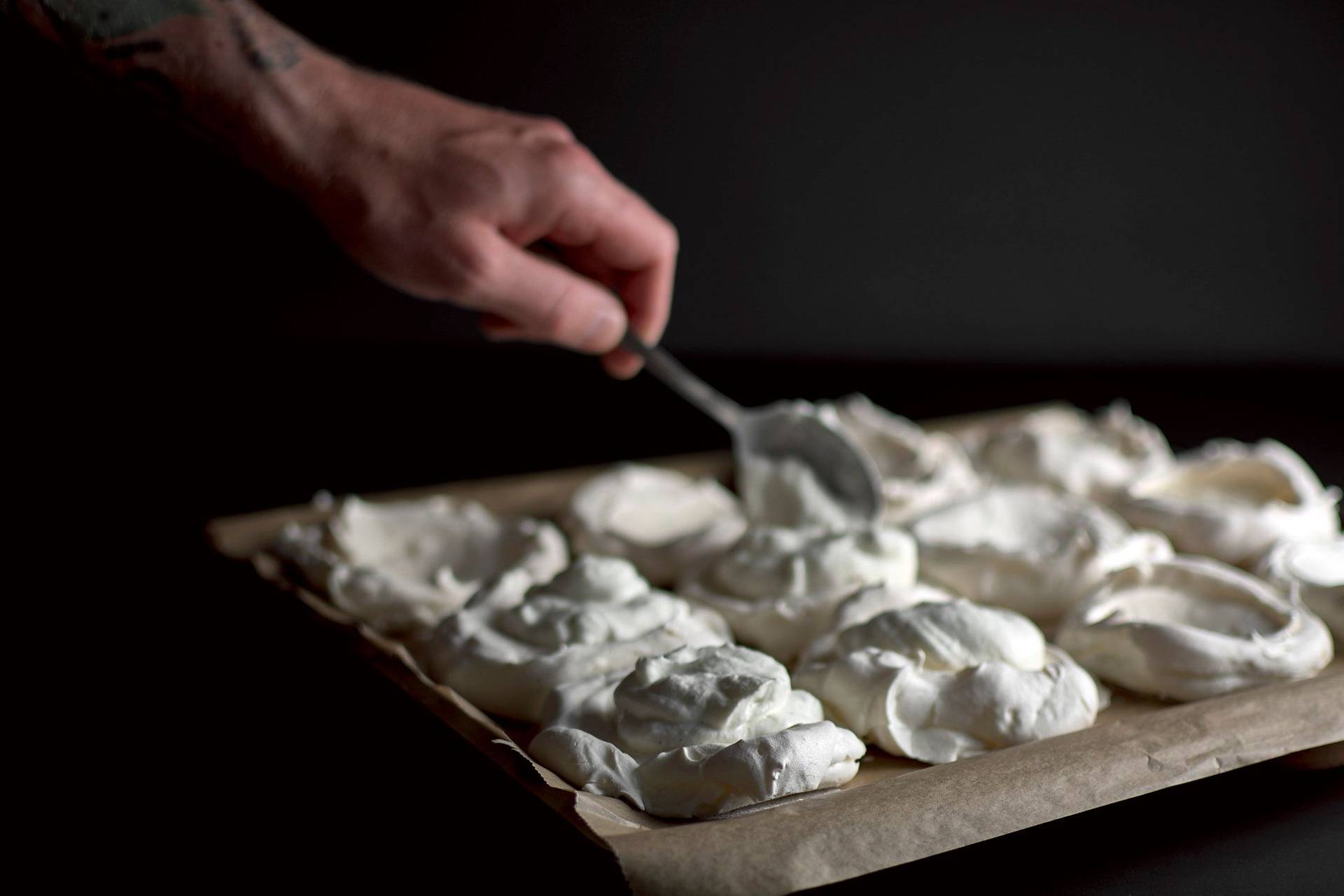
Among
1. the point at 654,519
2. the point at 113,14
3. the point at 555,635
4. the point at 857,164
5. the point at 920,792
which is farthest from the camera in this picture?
the point at 857,164

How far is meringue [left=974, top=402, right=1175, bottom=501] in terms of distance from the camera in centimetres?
179

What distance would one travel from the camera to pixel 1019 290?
289 centimetres

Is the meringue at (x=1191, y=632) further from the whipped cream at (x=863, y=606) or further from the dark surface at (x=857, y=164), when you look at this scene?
the dark surface at (x=857, y=164)

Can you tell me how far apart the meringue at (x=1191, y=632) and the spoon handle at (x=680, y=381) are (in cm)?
50

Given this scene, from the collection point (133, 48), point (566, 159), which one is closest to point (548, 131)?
point (566, 159)

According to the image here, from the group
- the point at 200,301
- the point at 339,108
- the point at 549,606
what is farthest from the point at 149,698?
the point at 200,301

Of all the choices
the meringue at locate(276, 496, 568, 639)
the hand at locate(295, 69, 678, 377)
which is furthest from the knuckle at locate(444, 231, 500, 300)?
the meringue at locate(276, 496, 568, 639)

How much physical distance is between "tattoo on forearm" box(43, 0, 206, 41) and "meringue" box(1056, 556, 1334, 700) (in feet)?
3.54

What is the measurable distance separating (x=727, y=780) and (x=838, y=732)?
0.11 metres

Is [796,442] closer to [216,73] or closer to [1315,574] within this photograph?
[1315,574]

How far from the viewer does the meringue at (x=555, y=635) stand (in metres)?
1.26

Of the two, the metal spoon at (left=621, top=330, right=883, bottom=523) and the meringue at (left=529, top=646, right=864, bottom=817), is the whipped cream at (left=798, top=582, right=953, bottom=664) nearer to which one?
the meringue at (left=529, top=646, right=864, bottom=817)

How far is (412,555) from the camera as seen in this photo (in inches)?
65.3

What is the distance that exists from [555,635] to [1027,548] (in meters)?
0.55
